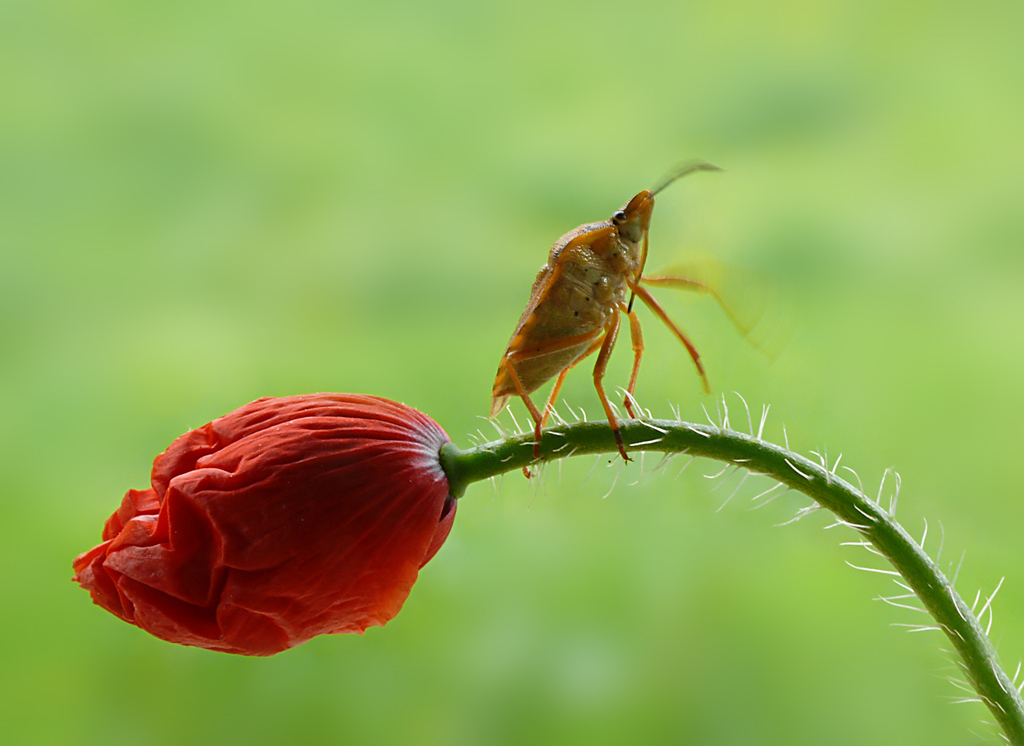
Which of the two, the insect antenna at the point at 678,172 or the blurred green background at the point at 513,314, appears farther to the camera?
the blurred green background at the point at 513,314

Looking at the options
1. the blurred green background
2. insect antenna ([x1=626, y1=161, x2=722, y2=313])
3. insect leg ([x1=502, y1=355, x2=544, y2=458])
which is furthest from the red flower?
the blurred green background

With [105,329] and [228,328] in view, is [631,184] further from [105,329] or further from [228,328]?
[105,329]

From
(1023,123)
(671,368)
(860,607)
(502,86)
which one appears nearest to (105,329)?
(502,86)

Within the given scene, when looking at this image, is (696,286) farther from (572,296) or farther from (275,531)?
(275,531)

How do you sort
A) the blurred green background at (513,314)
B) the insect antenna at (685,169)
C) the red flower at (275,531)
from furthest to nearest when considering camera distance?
the blurred green background at (513,314) < the insect antenna at (685,169) < the red flower at (275,531)

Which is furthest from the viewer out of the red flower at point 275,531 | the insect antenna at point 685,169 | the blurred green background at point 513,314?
the blurred green background at point 513,314

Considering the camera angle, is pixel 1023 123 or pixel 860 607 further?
pixel 1023 123

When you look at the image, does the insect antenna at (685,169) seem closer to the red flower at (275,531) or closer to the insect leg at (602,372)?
the insect leg at (602,372)

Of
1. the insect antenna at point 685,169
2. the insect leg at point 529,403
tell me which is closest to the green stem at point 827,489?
the insect leg at point 529,403
